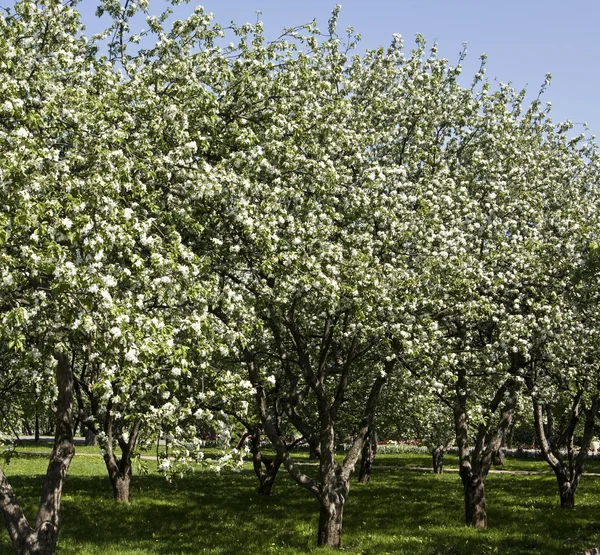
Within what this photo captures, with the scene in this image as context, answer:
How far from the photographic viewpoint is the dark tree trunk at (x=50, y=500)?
13.0m

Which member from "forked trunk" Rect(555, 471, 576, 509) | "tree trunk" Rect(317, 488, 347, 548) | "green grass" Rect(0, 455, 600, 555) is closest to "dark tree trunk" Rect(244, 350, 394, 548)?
"tree trunk" Rect(317, 488, 347, 548)

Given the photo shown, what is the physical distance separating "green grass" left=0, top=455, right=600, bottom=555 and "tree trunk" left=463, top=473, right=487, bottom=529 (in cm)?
50

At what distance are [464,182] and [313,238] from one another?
16.5 ft

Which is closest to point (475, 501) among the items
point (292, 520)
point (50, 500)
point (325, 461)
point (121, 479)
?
point (292, 520)

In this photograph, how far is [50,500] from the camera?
14.0 meters

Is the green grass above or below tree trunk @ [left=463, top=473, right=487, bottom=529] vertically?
below

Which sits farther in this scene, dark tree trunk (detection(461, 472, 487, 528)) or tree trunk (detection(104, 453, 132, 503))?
tree trunk (detection(104, 453, 132, 503))

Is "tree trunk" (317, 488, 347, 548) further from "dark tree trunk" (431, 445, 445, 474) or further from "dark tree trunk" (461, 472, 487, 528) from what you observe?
"dark tree trunk" (431, 445, 445, 474)

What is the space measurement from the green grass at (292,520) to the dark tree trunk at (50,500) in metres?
3.30

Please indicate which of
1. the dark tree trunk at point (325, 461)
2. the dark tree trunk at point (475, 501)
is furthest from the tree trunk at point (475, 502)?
the dark tree trunk at point (325, 461)

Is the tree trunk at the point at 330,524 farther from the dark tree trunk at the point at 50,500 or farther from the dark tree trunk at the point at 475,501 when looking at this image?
the dark tree trunk at the point at 50,500

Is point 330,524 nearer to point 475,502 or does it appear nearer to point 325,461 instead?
point 325,461

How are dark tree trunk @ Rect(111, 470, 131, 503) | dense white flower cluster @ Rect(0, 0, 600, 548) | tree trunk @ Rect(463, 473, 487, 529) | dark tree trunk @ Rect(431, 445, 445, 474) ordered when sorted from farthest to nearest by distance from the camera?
dark tree trunk @ Rect(431, 445, 445, 474)
dark tree trunk @ Rect(111, 470, 131, 503)
tree trunk @ Rect(463, 473, 487, 529)
dense white flower cluster @ Rect(0, 0, 600, 548)

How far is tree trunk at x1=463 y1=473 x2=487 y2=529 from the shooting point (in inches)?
850
